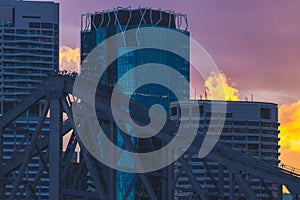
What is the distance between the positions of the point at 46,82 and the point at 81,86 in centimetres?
391

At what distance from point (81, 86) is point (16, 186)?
1243 centimetres

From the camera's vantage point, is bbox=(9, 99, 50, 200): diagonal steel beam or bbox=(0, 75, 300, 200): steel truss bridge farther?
bbox=(9, 99, 50, 200): diagonal steel beam

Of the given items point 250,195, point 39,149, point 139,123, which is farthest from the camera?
point 39,149

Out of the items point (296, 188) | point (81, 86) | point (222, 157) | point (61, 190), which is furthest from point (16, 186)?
point (296, 188)

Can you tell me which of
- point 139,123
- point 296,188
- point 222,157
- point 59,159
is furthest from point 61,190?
point 296,188

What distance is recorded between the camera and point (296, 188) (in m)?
104

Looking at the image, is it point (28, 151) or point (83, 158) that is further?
point (28, 151)

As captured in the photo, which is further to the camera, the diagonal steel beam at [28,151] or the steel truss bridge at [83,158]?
the diagonal steel beam at [28,151]

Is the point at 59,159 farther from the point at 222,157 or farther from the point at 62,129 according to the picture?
the point at 222,157

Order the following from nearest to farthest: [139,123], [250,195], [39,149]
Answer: [250,195] → [139,123] → [39,149]

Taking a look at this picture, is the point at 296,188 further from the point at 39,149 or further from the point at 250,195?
the point at 39,149

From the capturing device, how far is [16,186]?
11769 cm

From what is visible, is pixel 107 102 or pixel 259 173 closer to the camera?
pixel 259 173

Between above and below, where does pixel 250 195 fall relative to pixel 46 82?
below
